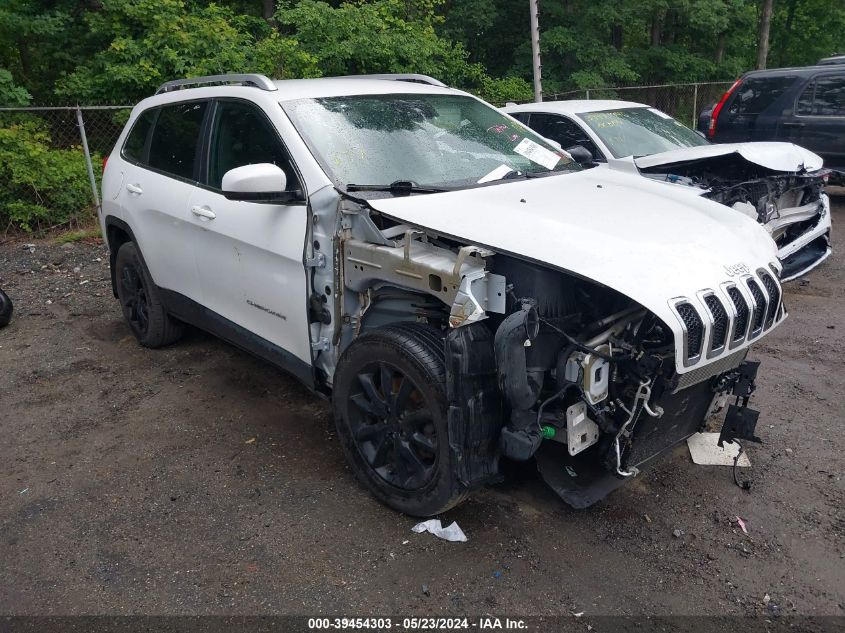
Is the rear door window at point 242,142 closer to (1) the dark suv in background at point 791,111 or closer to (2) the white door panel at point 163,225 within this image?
(2) the white door panel at point 163,225

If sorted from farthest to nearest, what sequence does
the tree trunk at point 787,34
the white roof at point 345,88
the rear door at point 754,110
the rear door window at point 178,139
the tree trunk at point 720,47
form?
the tree trunk at point 787,34, the tree trunk at point 720,47, the rear door at point 754,110, the rear door window at point 178,139, the white roof at point 345,88

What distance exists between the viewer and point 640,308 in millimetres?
2730

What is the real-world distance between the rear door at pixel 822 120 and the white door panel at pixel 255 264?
28.3 ft

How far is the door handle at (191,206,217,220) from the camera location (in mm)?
4094

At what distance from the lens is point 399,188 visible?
3.34 meters

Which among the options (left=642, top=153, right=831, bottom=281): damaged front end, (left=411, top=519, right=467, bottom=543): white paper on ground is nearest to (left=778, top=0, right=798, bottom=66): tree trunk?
(left=642, top=153, right=831, bottom=281): damaged front end

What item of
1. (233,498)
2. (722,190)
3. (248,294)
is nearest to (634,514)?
(233,498)

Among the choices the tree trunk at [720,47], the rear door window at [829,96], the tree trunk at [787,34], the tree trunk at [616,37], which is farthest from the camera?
the tree trunk at [787,34]

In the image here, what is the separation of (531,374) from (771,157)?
4.21 m

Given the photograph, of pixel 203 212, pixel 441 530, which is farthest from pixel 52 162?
pixel 441 530

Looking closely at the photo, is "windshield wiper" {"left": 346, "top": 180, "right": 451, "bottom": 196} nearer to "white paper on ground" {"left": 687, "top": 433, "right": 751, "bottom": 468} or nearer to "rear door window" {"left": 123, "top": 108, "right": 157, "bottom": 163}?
"white paper on ground" {"left": 687, "top": 433, "right": 751, "bottom": 468}

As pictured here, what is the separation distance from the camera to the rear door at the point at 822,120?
9391 mm


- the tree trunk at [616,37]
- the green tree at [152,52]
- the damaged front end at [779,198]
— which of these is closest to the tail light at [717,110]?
the damaged front end at [779,198]

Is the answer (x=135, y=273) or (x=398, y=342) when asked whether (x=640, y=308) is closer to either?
(x=398, y=342)
